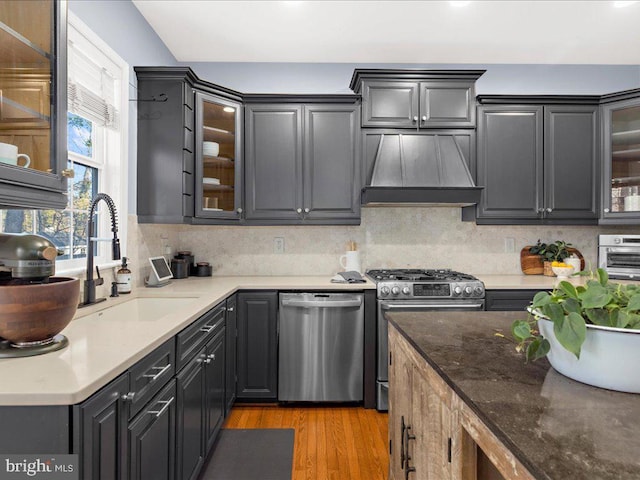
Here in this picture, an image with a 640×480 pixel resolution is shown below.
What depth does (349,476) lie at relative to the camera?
210cm

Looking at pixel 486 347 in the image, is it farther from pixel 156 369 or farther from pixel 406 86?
pixel 406 86

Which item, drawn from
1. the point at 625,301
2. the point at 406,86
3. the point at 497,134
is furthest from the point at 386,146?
the point at 625,301

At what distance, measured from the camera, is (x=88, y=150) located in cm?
236

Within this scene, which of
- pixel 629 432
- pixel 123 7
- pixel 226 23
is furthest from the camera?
pixel 226 23

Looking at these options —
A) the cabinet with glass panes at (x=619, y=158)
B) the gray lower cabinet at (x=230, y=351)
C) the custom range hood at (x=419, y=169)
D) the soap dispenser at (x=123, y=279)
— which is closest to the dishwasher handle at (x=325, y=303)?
the gray lower cabinet at (x=230, y=351)

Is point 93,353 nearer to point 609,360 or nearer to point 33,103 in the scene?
point 33,103

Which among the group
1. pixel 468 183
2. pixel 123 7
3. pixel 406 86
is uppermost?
pixel 123 7

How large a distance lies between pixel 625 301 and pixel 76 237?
247cm

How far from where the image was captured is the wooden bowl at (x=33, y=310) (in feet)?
3.59

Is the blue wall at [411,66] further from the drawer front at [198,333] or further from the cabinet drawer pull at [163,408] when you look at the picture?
the cabinet drawer pull at [163,408]

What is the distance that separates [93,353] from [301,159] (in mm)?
2300

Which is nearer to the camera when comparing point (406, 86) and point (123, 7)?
point (123, 7)

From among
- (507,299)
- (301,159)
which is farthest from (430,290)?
(301,159)

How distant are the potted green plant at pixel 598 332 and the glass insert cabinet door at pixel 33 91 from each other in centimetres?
151
